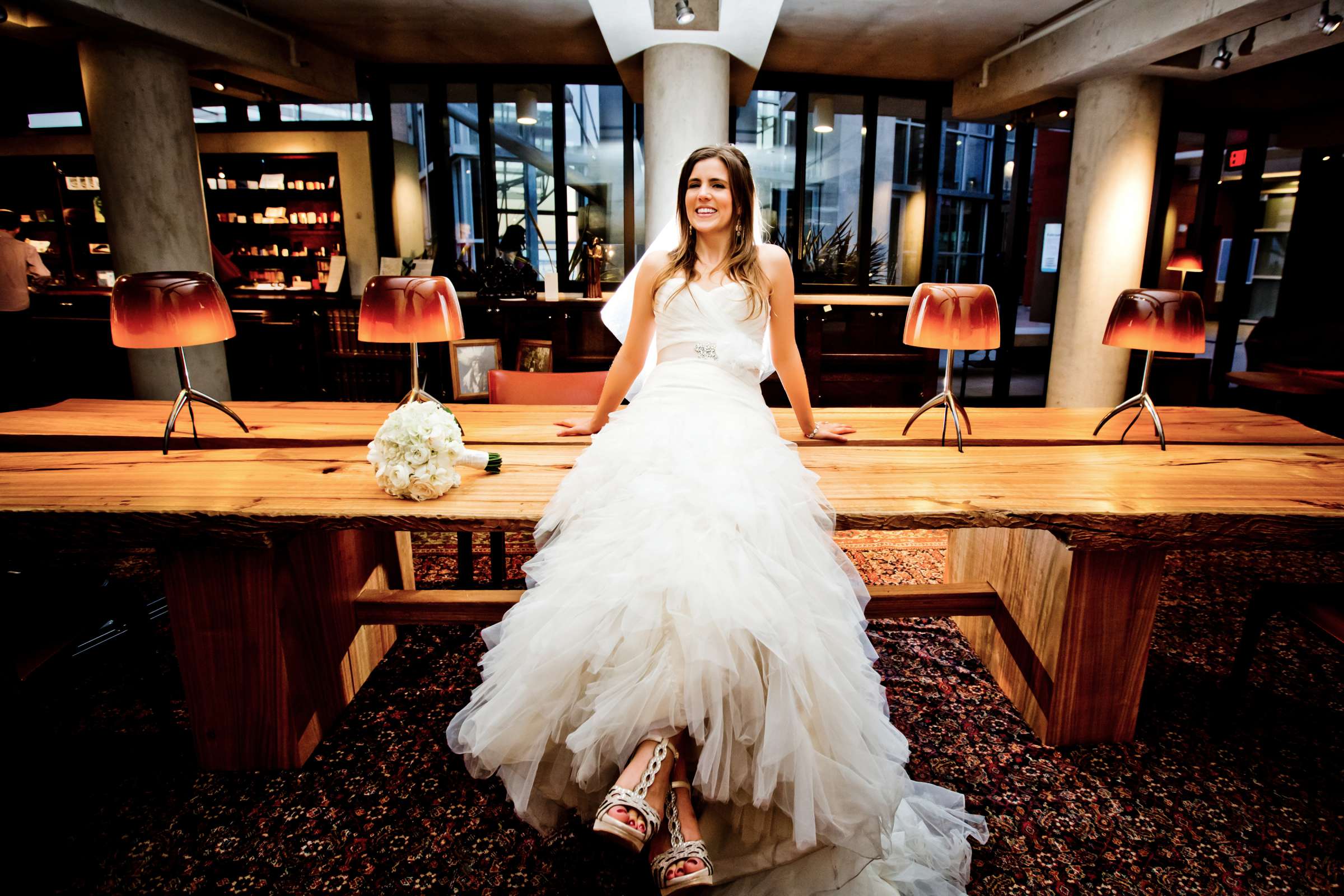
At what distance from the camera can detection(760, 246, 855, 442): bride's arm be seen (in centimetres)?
231

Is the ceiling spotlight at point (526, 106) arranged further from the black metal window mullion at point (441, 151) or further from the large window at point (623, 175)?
the black metal window mullion at point (441, 151)

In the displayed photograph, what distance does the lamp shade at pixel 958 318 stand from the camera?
218cm

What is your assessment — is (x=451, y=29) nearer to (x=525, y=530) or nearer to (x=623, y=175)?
(x=623, y=175)

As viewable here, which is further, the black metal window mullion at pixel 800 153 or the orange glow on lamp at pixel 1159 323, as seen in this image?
the black metal window mullion at pixel 800 153

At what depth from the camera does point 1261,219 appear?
39.5 feet

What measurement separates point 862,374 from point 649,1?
3.45 m

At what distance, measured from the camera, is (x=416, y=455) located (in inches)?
67.6

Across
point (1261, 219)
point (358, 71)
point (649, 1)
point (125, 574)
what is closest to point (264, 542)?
point (125, 574)

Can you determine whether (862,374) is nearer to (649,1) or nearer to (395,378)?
(649,1)

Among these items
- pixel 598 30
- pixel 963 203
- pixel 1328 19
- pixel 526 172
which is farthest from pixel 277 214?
pixel 963 203

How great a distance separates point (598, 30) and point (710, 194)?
4817 mm

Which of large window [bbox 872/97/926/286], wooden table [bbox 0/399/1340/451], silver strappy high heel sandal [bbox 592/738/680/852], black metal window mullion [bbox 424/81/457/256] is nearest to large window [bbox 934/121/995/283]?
large window [bbox 872/97/926/286]

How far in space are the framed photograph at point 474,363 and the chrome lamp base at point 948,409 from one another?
403 cm

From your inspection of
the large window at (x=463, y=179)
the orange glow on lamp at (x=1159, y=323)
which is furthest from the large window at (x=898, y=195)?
the orange glow on lamp at (x=1159, y=323)
